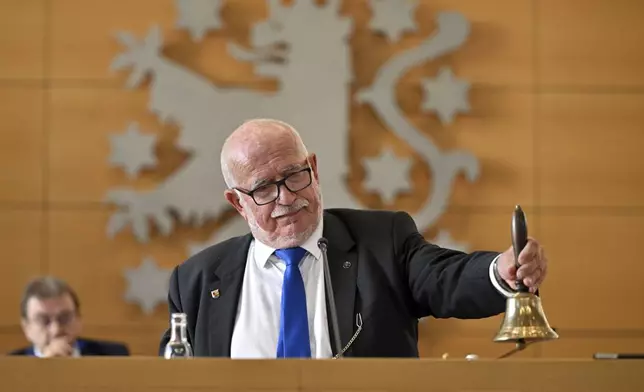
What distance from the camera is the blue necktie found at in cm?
322

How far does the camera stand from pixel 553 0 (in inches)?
232

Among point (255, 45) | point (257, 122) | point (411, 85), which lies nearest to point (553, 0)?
point (411, 85)

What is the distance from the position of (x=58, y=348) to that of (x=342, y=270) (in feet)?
6.65

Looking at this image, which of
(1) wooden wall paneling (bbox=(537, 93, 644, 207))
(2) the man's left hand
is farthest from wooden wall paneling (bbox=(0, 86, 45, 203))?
(2) the man's left hand

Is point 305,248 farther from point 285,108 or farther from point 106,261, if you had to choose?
point 106,261

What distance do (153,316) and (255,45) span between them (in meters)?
1.34

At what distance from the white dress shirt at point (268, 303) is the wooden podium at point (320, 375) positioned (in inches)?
41.1

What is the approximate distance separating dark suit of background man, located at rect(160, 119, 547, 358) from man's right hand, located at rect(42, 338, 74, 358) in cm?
160

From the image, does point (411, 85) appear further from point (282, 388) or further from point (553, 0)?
point (282, 388)

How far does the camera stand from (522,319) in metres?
2.55

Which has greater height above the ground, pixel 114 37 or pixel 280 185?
pixel 114 37

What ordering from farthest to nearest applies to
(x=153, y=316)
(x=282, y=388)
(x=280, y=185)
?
1. (x=153, y=316)
2. (x=280, y=185)
3. (x=282, y=388)

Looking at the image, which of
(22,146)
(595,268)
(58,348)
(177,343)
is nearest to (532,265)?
(177,343)

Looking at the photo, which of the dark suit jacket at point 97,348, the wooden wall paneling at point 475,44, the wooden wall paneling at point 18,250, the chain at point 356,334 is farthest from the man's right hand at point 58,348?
the chain at point 356,334
